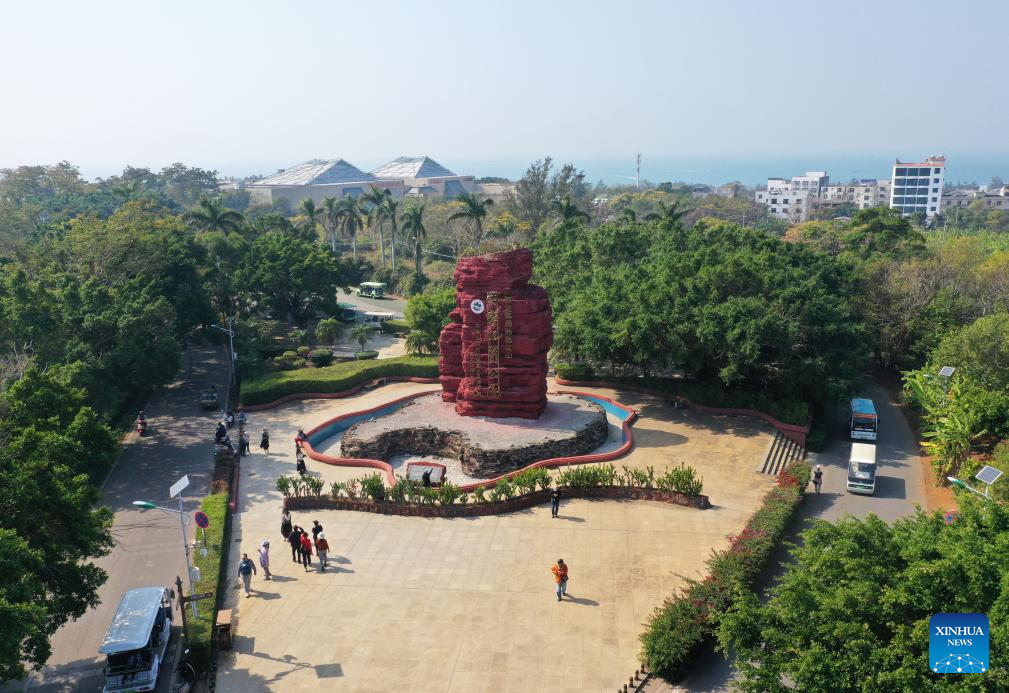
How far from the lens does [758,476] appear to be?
2823cm

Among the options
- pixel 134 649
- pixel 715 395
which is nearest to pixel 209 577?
pixel 134 649

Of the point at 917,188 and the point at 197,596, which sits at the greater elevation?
the point at 917,188

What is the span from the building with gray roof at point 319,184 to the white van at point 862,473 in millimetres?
110909

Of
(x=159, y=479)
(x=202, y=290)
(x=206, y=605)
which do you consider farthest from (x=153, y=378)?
(x=206, y=605)

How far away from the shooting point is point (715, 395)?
34.6m

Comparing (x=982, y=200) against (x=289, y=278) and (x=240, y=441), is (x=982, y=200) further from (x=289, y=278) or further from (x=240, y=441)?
(x=240, y=441)

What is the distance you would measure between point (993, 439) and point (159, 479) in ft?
102

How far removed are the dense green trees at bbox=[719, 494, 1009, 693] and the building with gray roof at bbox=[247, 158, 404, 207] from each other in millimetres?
121173

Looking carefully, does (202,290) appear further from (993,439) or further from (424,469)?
(993,439)

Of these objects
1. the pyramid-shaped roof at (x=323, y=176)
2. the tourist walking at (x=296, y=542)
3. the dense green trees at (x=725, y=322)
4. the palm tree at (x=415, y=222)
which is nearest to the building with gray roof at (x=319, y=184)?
the pyramid-shaped roof at (x=323, y=176)

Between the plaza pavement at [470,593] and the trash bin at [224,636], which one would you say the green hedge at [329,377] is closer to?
the plaza pavement at [470,593]

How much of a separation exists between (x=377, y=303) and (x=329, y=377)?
27.6 meters

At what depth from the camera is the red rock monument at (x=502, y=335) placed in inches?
1214

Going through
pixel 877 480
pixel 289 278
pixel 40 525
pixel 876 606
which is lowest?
pixel 877 480
